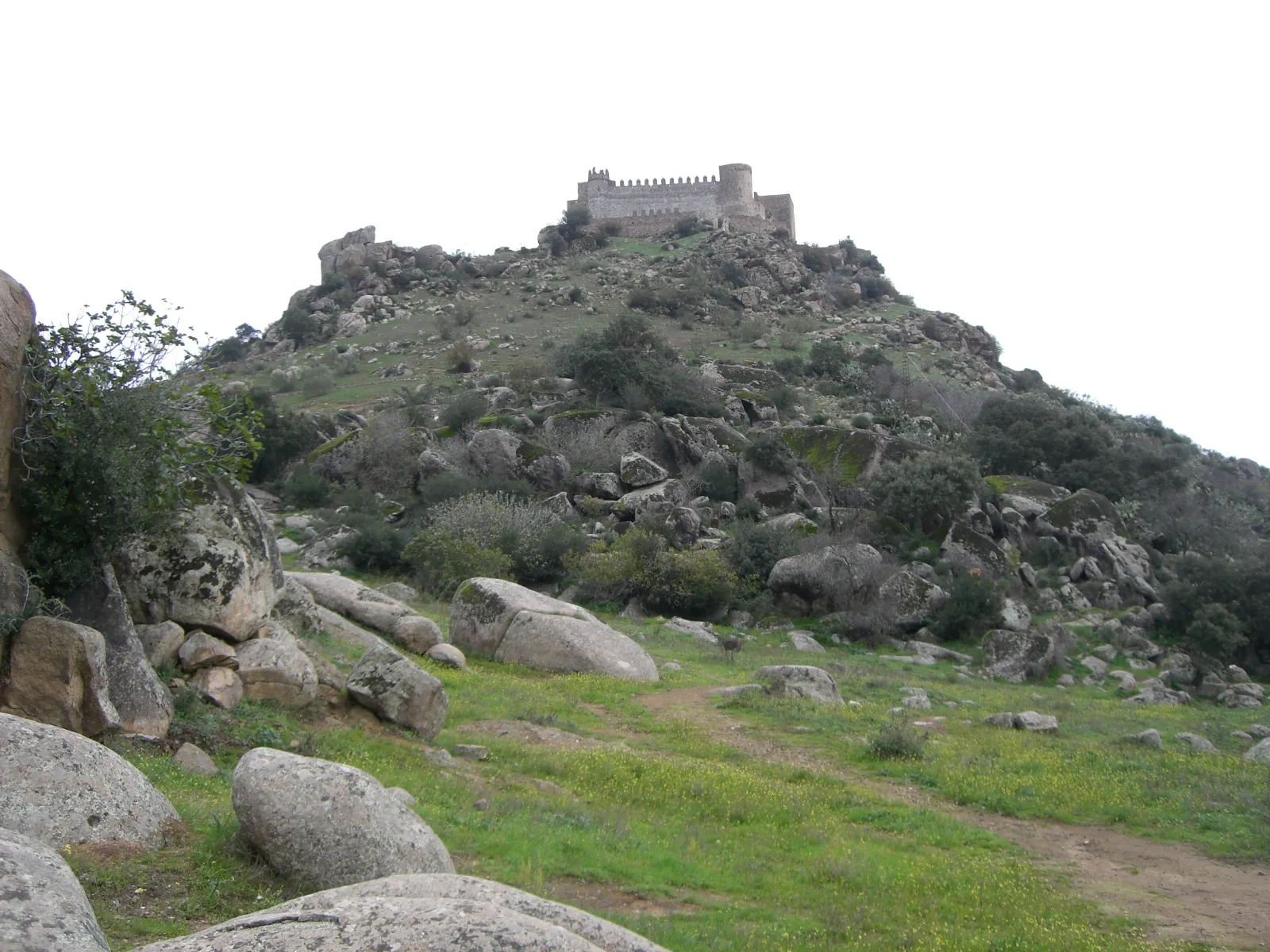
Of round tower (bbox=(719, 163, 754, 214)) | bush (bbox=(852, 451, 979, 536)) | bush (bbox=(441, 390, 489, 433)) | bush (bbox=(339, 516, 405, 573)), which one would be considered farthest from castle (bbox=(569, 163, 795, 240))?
bush (bbox=(339, 516, 405, 573))

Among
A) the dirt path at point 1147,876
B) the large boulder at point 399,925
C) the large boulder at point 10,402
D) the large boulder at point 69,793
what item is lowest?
the dirt path at point 1147,876

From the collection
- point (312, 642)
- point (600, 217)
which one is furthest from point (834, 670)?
point (600, 217)

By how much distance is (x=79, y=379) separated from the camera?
422 inches

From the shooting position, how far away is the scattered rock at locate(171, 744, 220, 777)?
939cm

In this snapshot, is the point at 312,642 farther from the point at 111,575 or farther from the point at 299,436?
the point at 299,436

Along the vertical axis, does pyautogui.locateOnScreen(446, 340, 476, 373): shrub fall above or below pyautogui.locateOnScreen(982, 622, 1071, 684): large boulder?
above

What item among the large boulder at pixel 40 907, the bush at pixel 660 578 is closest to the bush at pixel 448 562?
the bush at pixel 660 578

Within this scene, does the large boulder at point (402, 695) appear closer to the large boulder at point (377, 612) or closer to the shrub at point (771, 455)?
the large boulder at point (377, 612)

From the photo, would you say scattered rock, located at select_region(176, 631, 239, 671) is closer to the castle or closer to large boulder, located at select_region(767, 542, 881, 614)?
large boulder, located at select_region(767, 542, 881, 614)

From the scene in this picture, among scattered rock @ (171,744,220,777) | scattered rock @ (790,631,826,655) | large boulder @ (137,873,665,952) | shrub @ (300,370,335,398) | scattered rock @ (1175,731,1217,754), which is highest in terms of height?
shrub @ (300,370,335,398)

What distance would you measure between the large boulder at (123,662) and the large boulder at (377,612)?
23.5 feet

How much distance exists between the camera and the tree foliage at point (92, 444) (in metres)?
10.4

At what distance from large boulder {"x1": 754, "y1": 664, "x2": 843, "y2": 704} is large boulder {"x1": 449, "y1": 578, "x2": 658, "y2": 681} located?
6.88 ft

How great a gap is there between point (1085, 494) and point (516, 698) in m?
26.9
